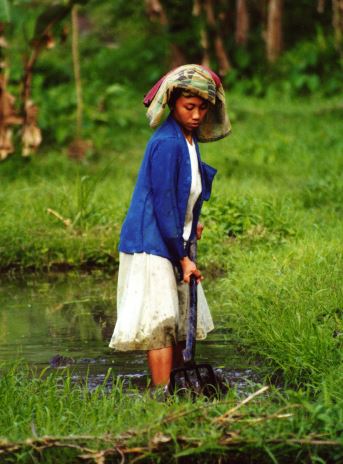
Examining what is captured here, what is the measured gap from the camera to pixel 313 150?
12680 mm

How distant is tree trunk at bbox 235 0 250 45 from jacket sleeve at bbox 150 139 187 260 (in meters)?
11.3

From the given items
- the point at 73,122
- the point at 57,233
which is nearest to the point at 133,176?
the point at 73,122

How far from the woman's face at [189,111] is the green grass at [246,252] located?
4.11ft

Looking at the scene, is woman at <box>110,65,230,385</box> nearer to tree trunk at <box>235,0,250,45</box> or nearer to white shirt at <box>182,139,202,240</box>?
white shirt at <box>182,139,202,240</box>

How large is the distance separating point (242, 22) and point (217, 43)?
4.47 ft

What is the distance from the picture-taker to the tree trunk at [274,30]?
1623 cm

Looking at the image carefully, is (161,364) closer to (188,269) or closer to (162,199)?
(188,269)

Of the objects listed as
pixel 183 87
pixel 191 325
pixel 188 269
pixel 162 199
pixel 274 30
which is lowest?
pixel 191 325

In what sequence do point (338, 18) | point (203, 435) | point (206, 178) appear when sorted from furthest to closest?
point (338, 18), point (206, 178), point (203, 435)

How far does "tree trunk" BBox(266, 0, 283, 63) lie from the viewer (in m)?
16.2

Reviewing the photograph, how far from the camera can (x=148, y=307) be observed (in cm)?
566

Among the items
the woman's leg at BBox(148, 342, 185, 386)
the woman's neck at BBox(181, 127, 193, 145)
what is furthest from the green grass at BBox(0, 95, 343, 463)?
the woman's neck at BBox(181, 127, 193, 145)

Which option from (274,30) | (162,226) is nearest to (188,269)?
(162,226)

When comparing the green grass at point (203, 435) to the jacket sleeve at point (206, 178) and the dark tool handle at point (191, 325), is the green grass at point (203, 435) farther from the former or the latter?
the jacket sleeve at point (206, 178)
